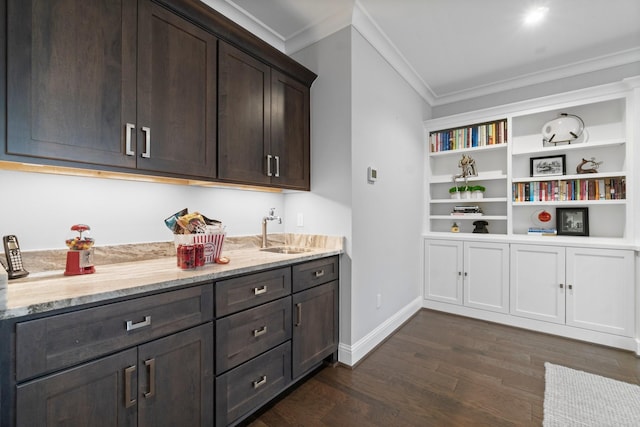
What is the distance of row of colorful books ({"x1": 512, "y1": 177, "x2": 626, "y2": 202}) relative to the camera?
2784 millimetres

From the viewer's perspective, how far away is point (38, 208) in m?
1.42

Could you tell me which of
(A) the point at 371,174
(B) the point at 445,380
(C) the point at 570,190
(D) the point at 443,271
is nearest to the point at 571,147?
(C) the point at 570,190

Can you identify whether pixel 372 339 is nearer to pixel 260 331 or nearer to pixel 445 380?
pixel 445 380

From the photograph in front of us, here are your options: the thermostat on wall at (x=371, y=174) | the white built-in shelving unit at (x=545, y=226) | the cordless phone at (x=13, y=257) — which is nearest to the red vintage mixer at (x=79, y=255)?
the cordless phone at (x=13, y=257)

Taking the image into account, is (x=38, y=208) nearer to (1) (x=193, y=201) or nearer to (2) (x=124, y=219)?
(2) (x=124, y=219)

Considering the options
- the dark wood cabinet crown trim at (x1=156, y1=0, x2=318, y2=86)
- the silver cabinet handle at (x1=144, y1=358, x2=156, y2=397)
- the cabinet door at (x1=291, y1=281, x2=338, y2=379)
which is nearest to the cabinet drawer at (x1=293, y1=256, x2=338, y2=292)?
the cabinet door at (x1=291, y1=281, x2=338, y2=379)

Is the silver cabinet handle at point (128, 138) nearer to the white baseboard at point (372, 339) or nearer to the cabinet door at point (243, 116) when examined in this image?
the cabinet door at point (243, 116)

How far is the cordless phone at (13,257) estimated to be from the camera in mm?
1223

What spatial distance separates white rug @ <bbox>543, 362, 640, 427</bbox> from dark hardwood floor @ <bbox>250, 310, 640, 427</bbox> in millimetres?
68

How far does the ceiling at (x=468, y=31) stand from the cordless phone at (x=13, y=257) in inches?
75.9

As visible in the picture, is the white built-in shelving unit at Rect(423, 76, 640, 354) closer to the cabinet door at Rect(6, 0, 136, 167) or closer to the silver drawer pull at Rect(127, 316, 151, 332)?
the silver drawer pull at Rect(127, 316, 151, 332)

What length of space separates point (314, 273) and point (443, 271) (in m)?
2.16

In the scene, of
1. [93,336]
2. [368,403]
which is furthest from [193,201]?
[368,403]

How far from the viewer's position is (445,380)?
206 cm
